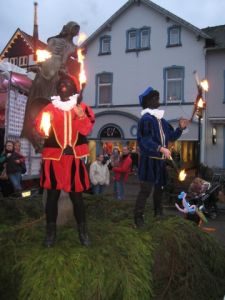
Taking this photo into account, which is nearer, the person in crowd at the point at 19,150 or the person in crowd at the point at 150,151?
the person in crowd at the point at 150,151

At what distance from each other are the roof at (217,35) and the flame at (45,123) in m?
18.6

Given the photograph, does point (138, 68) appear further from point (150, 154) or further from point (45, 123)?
point (45, 123)

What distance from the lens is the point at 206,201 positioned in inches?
435

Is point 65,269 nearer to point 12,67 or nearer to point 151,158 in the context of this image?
point 151,158

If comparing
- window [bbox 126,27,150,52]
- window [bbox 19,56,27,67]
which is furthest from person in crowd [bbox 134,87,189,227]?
window [bbox 19,56,27,67]

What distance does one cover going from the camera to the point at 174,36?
22.7 meters

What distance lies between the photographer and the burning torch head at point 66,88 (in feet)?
13.9

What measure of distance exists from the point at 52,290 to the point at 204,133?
19.1 metres

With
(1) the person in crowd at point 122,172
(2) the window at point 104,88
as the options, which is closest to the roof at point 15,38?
(2) the window at point 104,88

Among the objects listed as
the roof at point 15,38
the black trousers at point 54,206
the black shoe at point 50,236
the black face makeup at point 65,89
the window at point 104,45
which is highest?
the roof at point 15,38

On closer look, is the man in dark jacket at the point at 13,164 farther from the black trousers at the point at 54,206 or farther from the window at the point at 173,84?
the window at the point at 173,84

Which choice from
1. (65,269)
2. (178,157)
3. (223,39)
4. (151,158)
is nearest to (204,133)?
(178,157)

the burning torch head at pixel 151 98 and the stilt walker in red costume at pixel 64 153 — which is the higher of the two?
the burning torch head at pixel 151 98

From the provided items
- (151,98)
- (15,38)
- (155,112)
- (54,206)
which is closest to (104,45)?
(15,38)
